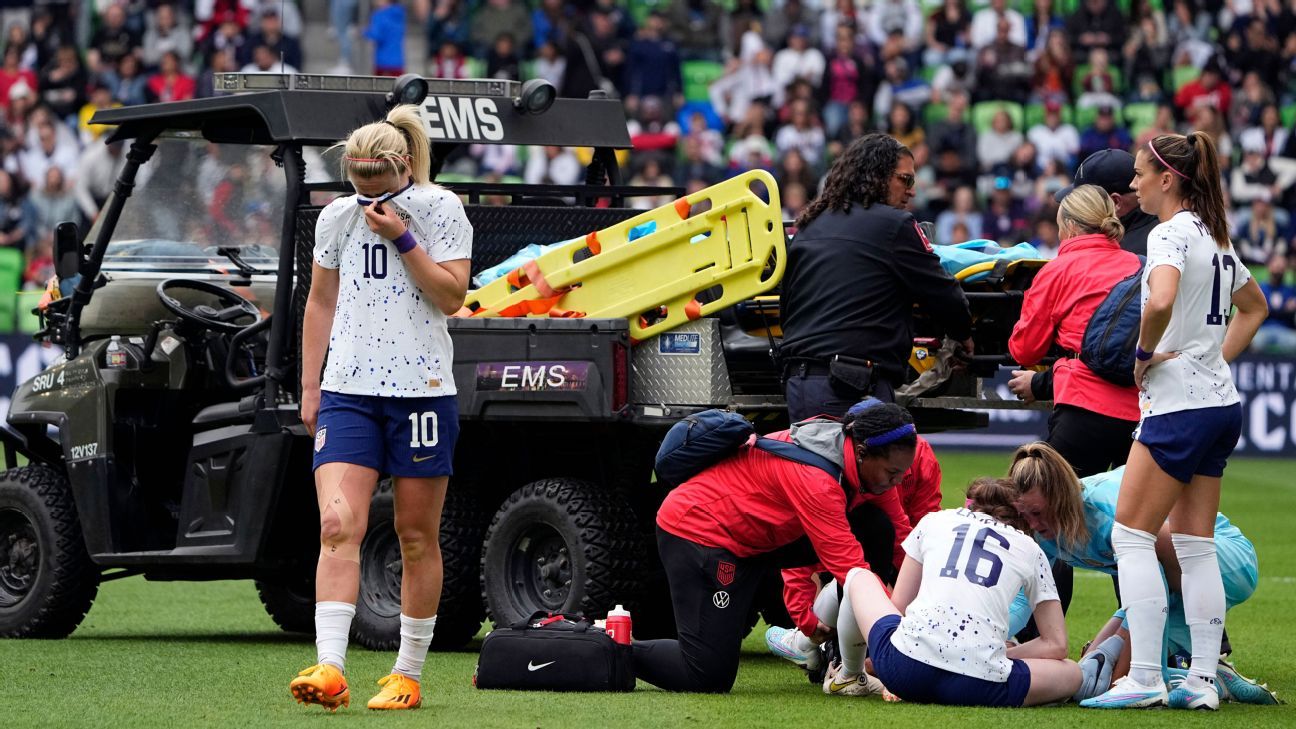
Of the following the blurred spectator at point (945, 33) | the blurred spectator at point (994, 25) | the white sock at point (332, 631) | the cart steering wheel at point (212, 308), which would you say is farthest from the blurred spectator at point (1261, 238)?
the white sock at point (332, 631)

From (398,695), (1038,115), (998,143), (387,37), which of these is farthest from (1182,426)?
(387,37)

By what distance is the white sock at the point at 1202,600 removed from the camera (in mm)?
6613

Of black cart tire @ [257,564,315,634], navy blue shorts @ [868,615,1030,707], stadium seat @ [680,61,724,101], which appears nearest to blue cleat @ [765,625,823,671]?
navy blue shorts @ [868,615,1030,707]

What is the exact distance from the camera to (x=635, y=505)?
8844mm

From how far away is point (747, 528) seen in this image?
691 cm

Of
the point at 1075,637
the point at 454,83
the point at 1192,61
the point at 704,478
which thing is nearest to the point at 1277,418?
the point at 1192,61

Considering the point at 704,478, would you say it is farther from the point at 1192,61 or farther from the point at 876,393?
the point at 1192,61

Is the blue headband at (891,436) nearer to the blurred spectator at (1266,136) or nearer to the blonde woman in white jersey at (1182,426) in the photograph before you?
the blonde woman in white jersey at (1182,426)

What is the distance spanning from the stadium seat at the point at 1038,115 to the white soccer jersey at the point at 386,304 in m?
17.5

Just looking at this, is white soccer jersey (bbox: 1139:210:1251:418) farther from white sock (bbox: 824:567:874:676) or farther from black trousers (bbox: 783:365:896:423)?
black trousers (bbox: 783:365:896:423)

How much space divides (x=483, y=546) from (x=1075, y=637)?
267cm

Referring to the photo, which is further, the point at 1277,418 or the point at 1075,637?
the point at 1277,418

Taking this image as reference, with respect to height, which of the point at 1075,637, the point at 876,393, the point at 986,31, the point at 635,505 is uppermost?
the point at 986,31

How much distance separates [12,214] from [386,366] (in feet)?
55.2
